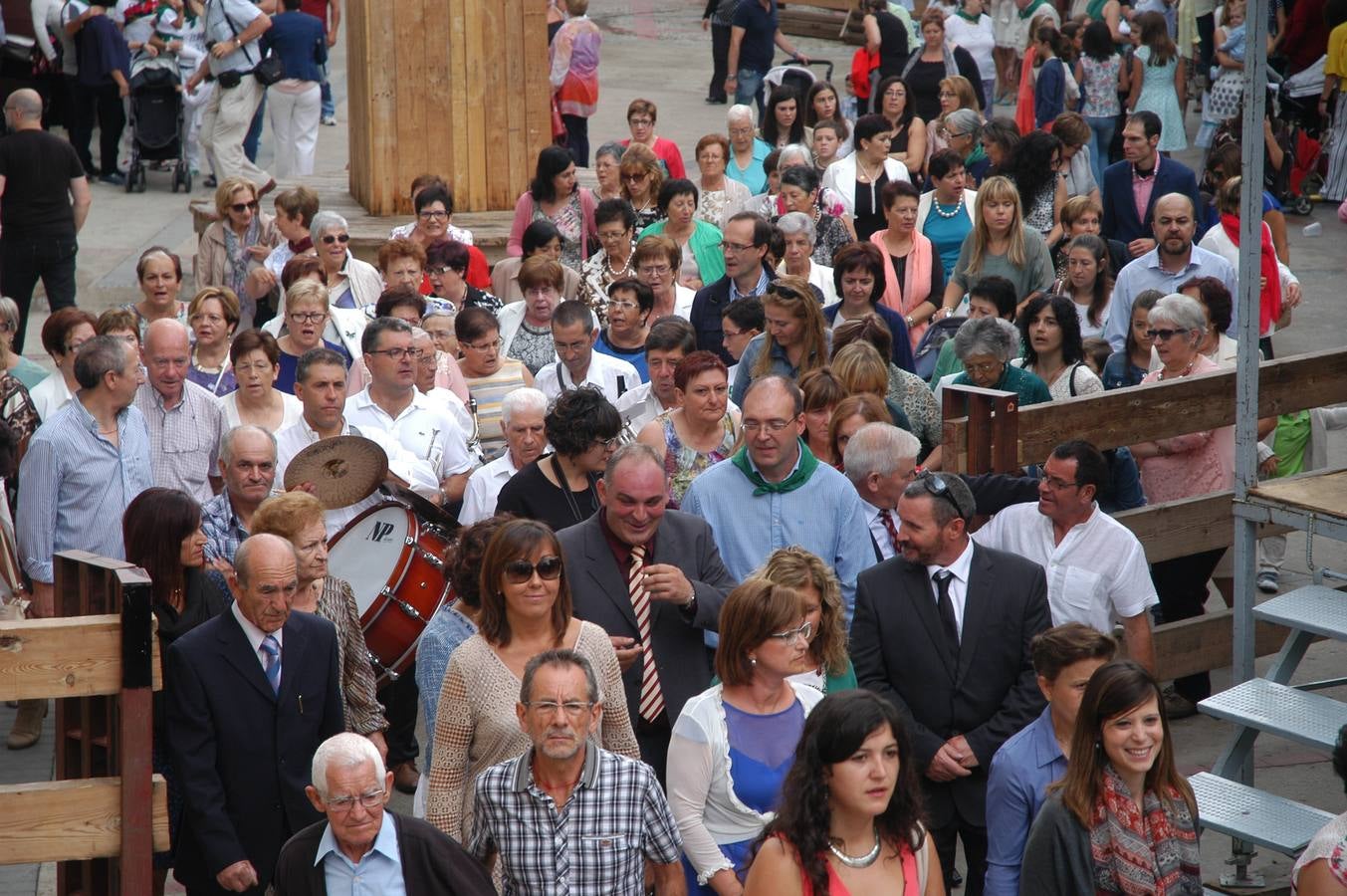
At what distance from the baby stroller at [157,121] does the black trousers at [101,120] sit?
7.8 inches

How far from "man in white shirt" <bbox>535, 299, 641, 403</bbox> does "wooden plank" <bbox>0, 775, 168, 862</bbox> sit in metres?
3.71

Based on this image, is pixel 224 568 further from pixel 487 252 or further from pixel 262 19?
pixel 262 19

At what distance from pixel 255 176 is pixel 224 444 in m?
8.81

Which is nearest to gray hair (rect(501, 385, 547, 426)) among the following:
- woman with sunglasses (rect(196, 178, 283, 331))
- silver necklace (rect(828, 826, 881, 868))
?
silver necklace (rect(828, 826, 881, 868))

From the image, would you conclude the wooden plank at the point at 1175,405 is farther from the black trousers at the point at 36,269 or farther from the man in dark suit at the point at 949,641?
the black trousers at the point at 36,269

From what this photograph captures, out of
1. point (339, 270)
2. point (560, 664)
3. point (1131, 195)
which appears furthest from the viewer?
point (1131, 195)

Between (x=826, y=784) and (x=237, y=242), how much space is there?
7.53 metres

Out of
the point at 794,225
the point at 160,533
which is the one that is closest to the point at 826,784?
the point at 160,533

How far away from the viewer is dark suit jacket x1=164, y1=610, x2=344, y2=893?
546 centimetres

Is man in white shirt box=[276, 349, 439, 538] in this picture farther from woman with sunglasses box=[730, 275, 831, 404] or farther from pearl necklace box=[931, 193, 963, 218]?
pearl necklace box=[931, 193, 963, 218]

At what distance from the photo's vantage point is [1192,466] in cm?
795

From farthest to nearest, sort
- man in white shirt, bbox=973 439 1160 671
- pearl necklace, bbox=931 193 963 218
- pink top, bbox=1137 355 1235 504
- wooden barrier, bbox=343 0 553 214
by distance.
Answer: wooden barrier, bbox=343 0 553 214 < pearl necklace, bbox=931 193 963 218 < pink top, bbox=1137 355 1235 504 < man in white shirt, bbox=973 439 1160 671

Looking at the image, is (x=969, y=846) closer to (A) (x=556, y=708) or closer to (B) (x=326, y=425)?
(A) (x=556, y=708)

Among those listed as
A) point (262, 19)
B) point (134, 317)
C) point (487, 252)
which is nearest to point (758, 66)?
point (262, 19)
